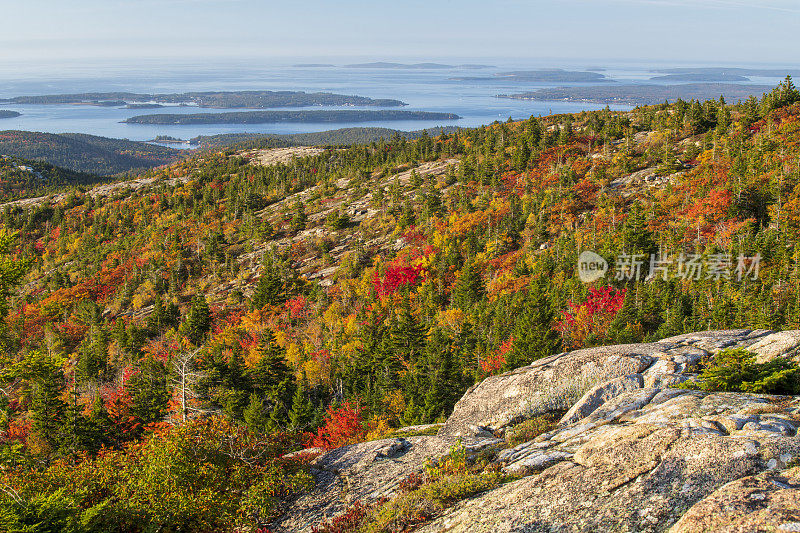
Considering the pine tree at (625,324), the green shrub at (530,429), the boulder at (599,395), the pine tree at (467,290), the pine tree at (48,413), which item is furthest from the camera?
the pine tree at (467,290)

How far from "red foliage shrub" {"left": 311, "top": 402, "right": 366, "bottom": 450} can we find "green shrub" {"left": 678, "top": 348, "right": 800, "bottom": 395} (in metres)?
28.3

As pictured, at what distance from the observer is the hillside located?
40.4ft

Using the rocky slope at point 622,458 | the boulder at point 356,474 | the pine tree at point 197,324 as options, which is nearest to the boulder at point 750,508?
the rocky slope at point 622,458

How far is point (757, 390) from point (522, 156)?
103222mm

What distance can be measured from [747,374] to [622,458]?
7445mm

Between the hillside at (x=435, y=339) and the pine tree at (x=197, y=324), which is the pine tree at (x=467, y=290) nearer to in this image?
the hillside at (x=435, y=339)

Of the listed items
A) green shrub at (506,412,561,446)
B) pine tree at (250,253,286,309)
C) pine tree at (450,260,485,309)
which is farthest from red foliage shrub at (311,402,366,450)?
pine tree at (250,253,286,309)

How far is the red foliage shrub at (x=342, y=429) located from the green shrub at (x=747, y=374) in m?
28.3

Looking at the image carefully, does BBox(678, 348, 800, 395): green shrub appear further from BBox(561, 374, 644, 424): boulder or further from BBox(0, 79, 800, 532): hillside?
BBox(561, 374, 644, 424): boulder

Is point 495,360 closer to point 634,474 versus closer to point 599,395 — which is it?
point 599,395

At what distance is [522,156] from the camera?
11238 centimetres

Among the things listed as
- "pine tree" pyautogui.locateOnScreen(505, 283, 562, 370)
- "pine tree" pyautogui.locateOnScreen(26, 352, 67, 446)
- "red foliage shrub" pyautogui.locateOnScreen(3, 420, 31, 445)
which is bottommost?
"red foliage shrub" pyautogui.locateOnScreen(3, 420, 31, 445)

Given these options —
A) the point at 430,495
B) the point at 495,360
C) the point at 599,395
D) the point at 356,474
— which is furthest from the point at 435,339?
the point at 430,495

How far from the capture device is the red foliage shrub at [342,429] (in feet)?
130
